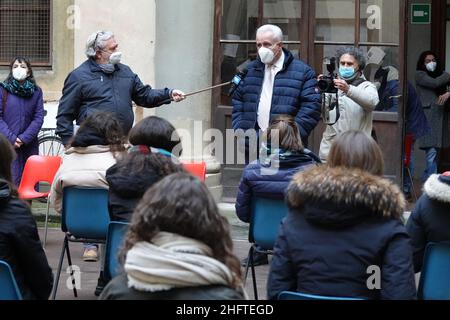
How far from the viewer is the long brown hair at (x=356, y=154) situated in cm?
439

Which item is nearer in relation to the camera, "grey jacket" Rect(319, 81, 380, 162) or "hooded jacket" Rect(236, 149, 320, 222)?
"hooded jacket" Rect(236, 149, 320, 222)

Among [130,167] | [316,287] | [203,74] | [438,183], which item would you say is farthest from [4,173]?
[203,74]

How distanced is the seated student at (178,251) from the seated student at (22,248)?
131cm

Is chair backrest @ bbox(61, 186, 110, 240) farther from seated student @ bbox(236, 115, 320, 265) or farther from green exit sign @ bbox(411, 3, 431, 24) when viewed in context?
green exit sign @ bbox(411, 3, 431, 24)

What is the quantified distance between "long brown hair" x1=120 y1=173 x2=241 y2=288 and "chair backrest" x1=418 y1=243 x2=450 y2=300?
1594 millimetres

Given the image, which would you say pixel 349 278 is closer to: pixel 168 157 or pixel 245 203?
pixel 168 157

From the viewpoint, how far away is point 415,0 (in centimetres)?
1376

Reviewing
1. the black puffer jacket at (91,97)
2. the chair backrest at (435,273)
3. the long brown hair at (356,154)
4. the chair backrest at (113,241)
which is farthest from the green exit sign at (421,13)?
the long brown hair at (356,154)

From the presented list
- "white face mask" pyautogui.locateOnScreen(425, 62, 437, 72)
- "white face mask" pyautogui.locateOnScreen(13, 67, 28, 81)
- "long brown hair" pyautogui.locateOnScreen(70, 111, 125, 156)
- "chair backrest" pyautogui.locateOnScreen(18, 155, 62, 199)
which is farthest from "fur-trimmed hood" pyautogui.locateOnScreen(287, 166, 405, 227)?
"white face mask" pyautogui.locateOnScreen(425, 62, 437, 72)

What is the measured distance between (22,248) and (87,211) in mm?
2114

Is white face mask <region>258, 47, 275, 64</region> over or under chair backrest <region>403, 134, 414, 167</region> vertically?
over

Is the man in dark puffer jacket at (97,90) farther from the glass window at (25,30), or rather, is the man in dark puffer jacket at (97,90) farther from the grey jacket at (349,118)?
the glass window at (25,30)

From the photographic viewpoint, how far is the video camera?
7.93 m
